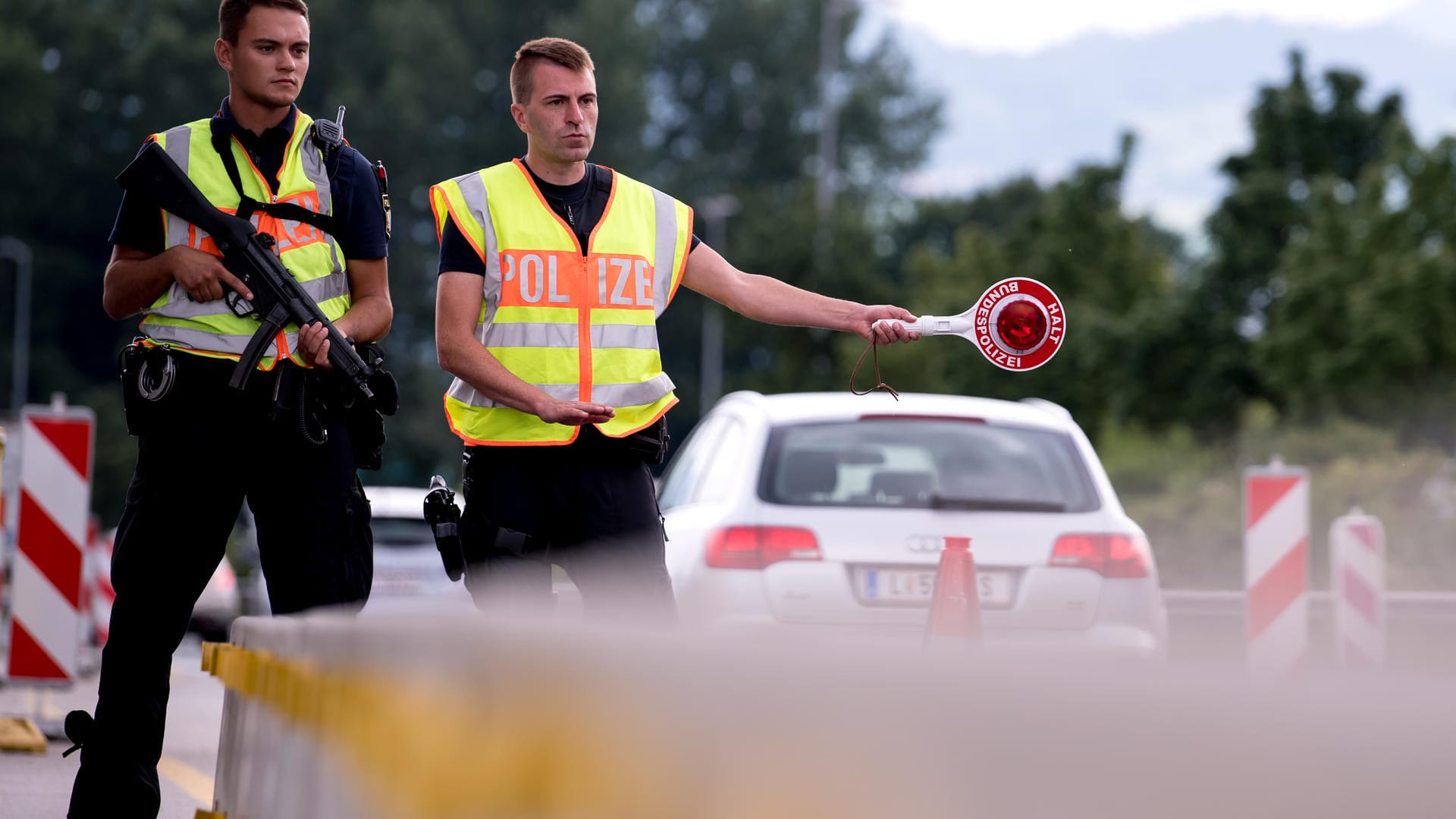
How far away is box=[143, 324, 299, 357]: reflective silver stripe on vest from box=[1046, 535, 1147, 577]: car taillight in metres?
3.60

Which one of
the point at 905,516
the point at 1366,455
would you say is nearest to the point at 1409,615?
the point at 905,516

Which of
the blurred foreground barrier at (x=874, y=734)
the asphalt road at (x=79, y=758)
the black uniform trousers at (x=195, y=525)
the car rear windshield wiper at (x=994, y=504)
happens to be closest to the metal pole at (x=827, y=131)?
the asphalt road at (x=79, y=758)

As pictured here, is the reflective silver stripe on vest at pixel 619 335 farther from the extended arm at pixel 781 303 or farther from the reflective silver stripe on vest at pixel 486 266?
the extended arm at pixel 781 303

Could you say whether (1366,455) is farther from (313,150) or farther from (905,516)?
(313,150)

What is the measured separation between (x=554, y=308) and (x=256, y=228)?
0.68 m

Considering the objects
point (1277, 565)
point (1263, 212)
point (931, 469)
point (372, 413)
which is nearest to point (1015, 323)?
point (372, 413)

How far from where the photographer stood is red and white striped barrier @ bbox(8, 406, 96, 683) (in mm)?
9766

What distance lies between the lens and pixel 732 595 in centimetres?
757

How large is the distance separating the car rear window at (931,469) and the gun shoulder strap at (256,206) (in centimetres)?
313

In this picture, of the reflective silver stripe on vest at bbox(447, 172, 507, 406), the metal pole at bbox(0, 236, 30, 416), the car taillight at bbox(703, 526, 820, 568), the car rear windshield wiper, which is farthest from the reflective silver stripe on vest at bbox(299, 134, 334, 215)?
the metal pole at bbox(0, 236, 30, 416)

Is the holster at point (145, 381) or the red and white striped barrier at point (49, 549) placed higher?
the holster at point (145, 381)

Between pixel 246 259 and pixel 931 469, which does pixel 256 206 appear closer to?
pixel 246 259

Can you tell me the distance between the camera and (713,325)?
60.2 metres

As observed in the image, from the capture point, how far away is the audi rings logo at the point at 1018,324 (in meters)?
4.48
